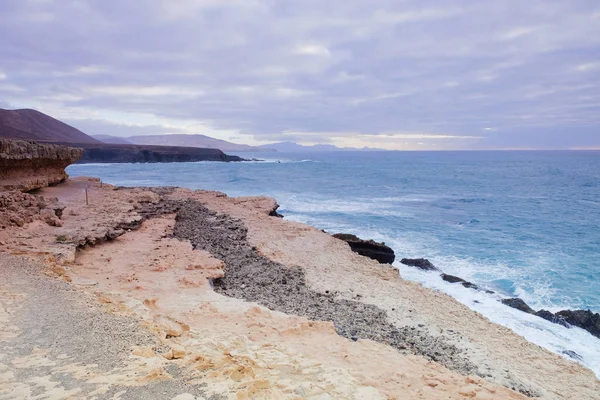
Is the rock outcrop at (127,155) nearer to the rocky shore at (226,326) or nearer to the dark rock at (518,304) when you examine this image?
the rocky shore at (226,326)

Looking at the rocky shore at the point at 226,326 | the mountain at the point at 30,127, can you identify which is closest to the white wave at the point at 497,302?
the rocky shore at the point at 226,326

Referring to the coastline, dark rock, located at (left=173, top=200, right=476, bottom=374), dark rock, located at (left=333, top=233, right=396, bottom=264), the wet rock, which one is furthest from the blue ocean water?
dark rock, located at (left=173, top=200, right=476, bottom=374)

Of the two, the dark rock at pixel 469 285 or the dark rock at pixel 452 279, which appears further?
the dark rock at pixel 452 279

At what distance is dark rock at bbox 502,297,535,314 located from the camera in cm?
1187

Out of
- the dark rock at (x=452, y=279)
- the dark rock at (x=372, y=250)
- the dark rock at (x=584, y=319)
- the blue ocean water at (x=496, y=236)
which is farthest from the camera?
the dark rock at (x=372, y=250)

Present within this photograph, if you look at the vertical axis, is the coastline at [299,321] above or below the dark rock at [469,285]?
above

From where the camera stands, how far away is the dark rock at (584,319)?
1080 centimetres

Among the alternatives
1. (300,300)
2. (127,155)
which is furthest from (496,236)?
(127,155)

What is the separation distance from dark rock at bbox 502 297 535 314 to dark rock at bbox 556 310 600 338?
2.36 ft

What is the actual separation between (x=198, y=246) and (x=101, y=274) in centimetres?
396

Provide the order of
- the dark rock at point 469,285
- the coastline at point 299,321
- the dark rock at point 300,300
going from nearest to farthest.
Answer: the coastline at point 299,321 → the dark rock at point 300,300 → the dark rock at point 469,285

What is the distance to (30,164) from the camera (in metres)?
18.6

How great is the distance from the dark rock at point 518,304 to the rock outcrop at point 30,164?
18.1 metres

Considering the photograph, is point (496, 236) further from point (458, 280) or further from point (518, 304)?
point (518, 304)
